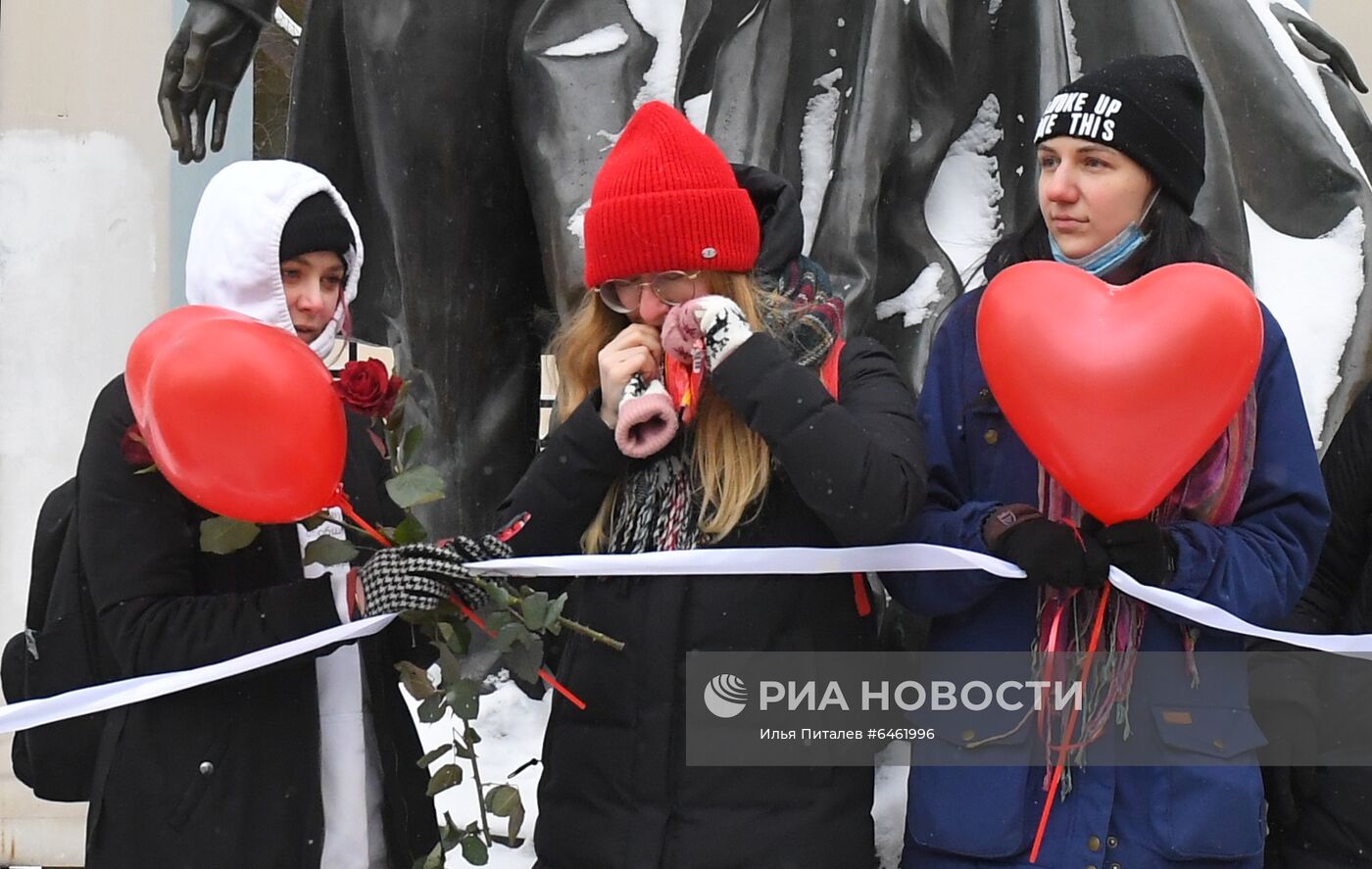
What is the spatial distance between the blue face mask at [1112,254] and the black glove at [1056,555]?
35cm

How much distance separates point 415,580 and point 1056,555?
30.1 inches

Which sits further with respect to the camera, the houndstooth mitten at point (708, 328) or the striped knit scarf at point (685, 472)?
the striped knit scarf at point (685, 472)

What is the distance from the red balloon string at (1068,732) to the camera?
215cm

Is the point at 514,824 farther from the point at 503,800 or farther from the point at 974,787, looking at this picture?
the point at 974,787

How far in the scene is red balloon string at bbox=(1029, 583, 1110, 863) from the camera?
7.05 ft

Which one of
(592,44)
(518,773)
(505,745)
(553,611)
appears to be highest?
(592,44)

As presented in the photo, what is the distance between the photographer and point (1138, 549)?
2115 mm

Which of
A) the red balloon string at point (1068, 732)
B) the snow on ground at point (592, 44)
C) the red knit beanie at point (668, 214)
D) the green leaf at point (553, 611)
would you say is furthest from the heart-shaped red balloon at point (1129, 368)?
the snow on ground at point (592, 44)

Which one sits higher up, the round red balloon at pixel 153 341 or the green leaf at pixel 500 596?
the round red balloon at pixel 153 341

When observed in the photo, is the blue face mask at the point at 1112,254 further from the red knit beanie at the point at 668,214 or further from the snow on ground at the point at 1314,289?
the snow on ground at the point at 1314,289

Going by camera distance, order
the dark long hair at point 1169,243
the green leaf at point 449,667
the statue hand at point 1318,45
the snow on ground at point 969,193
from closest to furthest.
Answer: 1. the green leaf at point 449,667
2. the dark long hair at point 1169,243
3. the snow on ground at point 969,193
4. the statue hand at point 1318,45

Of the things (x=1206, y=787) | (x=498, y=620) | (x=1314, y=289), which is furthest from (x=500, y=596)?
(x=1314, y=289)

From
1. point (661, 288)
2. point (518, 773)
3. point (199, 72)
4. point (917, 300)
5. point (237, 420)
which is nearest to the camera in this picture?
point (237, 420)

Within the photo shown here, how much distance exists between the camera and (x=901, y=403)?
2248 millimetres
